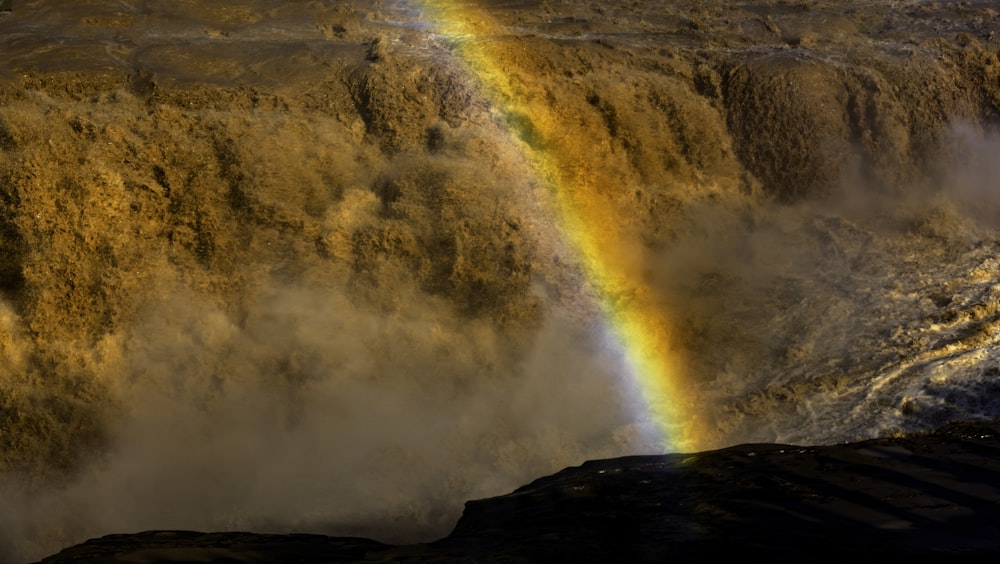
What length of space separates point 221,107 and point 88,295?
168cm

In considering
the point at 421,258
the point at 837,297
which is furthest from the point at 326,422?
the point at 837,297

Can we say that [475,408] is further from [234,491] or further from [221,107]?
[221,107]

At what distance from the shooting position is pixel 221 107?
671 cm

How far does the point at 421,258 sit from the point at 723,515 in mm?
2929

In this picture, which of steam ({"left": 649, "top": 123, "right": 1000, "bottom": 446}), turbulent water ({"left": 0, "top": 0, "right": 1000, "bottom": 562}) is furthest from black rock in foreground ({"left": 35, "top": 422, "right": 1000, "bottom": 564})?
steam ({"left": 649, "top": 123, "right": 1000, "bottom": 446})

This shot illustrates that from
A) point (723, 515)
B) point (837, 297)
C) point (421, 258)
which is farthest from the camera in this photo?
point (837, 297)

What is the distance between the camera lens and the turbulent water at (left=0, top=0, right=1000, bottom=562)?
224 inches

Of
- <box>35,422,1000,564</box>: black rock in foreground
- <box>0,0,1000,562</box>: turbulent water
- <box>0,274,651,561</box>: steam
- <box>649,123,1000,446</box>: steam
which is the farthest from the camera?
<box>649,123,1000,446</box>: steam

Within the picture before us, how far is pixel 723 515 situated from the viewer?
4.66 m

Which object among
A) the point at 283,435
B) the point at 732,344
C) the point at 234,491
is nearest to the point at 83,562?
the point at 234,491

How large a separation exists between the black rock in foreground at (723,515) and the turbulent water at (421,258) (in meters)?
0.27

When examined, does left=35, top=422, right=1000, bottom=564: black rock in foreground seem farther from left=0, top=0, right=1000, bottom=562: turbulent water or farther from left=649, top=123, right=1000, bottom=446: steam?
left=649, top=123, right=1000, bottom=446: steam

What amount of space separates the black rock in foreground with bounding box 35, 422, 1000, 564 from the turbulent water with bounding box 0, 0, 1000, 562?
272 millimetres

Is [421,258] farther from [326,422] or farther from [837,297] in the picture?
[837,297]
